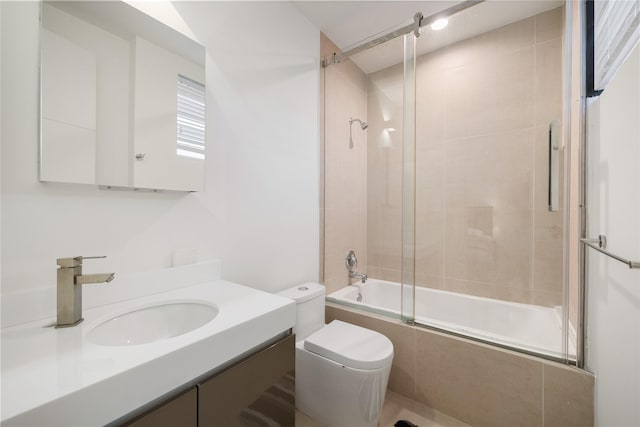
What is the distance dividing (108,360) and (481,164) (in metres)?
2.43

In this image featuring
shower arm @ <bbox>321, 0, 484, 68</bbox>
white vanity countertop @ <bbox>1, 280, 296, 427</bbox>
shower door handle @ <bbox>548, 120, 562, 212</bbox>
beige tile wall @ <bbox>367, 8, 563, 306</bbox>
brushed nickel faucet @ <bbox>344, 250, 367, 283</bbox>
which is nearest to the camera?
white vanity countertop @ <bbox>1, 280, 296, 427</bbox>

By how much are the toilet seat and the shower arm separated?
1.97 meters

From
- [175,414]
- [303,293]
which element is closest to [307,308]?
[303,293]

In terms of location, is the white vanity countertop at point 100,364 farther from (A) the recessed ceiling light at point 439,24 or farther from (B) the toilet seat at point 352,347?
(A) the recessed ceiling light at point 439,24

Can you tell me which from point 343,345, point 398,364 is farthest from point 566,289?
point 343,345

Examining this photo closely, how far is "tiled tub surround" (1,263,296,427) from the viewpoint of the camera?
487 mm

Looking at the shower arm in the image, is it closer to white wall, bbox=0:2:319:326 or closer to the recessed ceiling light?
the recessed ceiling light

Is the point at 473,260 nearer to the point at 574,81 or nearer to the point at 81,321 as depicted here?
the point at 574,81

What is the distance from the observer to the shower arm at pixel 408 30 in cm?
162

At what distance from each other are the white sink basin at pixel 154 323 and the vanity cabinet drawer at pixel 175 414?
310mm

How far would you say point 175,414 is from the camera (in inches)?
25.6

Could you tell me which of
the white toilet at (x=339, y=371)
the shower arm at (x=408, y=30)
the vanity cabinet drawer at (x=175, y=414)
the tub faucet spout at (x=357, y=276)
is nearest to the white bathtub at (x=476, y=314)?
the tub faucet spout at (x=357, y=276)

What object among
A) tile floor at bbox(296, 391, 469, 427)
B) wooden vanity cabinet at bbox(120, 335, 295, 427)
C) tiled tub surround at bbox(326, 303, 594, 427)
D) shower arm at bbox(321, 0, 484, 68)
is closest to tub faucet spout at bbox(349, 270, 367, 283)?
tiled tub surround at bbox(326, 303, 594, 427)

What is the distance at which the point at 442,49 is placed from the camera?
2104 millimetres
